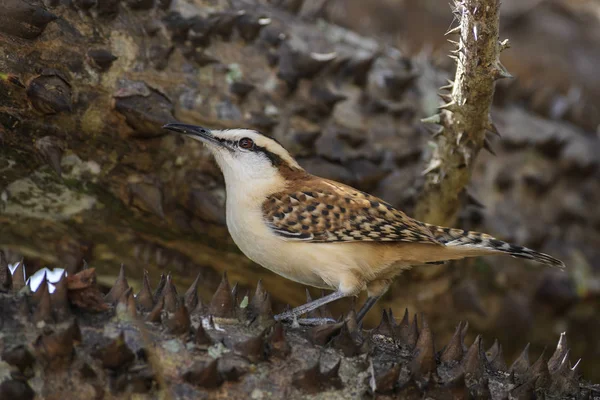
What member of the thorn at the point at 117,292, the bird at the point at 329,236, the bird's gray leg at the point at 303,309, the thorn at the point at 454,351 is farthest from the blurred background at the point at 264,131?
the thorn at the point at 454,351

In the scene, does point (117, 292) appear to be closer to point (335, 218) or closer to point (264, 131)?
point (335, 218)

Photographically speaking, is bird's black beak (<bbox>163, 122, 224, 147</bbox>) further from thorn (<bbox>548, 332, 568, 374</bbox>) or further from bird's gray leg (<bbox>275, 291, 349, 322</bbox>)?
thorn (<bbox>548, 332, 568, 374</bbox>)

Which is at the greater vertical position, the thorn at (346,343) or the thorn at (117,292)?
the thorn at (117,292)

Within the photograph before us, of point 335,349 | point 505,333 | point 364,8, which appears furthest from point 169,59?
point 364,8

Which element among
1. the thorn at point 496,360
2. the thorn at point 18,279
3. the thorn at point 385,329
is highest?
the thorn at point 18,279

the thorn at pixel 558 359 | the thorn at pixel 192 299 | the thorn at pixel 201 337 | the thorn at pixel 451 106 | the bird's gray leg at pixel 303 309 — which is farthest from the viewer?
the thorn at pixel 451 106

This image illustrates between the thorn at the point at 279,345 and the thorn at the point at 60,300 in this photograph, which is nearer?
the thorn at the point at 60,300

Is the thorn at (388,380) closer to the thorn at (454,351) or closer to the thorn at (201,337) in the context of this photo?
the thorn at (454,351)
